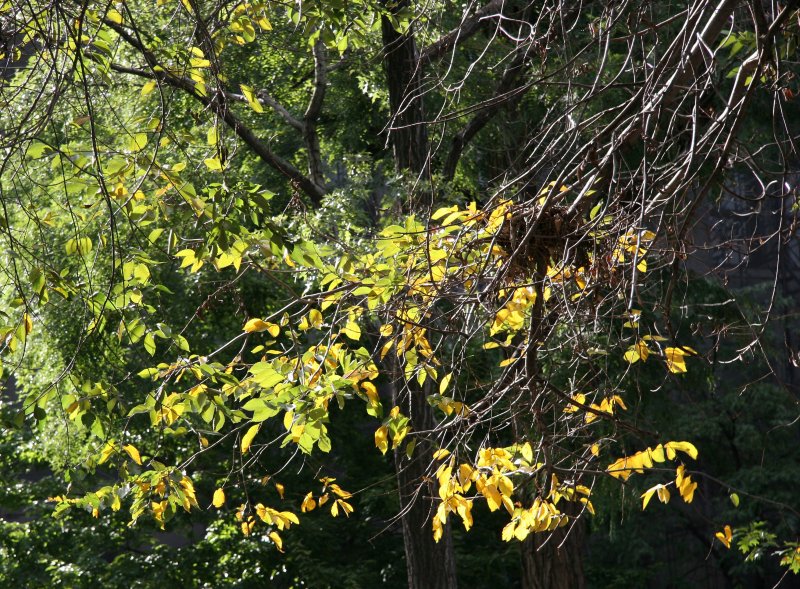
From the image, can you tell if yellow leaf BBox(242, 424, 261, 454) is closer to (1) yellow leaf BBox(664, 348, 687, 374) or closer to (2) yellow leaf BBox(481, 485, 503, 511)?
(2) yellow leaf BBox(481, 485, 503, 511)

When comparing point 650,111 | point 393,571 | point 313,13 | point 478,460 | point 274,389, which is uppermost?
point 313,13

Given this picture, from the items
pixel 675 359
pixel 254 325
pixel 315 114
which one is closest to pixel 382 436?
pixel 254 325

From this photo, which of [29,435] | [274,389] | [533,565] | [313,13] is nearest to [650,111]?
[274,389]

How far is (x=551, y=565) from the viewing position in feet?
26.6

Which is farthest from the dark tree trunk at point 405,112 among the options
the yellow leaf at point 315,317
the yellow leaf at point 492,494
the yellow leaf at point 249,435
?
the yellow leaf at point 492,494

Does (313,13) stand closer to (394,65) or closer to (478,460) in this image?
(478,460)

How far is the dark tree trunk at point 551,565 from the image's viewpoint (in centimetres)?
802

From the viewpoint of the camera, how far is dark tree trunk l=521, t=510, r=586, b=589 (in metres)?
8.02

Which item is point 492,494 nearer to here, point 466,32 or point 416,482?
point 416,482

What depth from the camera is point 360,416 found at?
464 inches

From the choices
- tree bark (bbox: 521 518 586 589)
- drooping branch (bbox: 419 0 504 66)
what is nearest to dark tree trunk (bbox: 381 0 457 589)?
drooping branch (bbox: 419 0 504 66)

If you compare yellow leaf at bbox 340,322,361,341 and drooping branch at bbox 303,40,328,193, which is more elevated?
drooping branch at bbox 303,40,328,193

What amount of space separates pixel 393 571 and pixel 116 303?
7985 mm

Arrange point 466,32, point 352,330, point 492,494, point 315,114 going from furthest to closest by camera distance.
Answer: point 315,114, point 466,32, point 352,330, point 492,494
